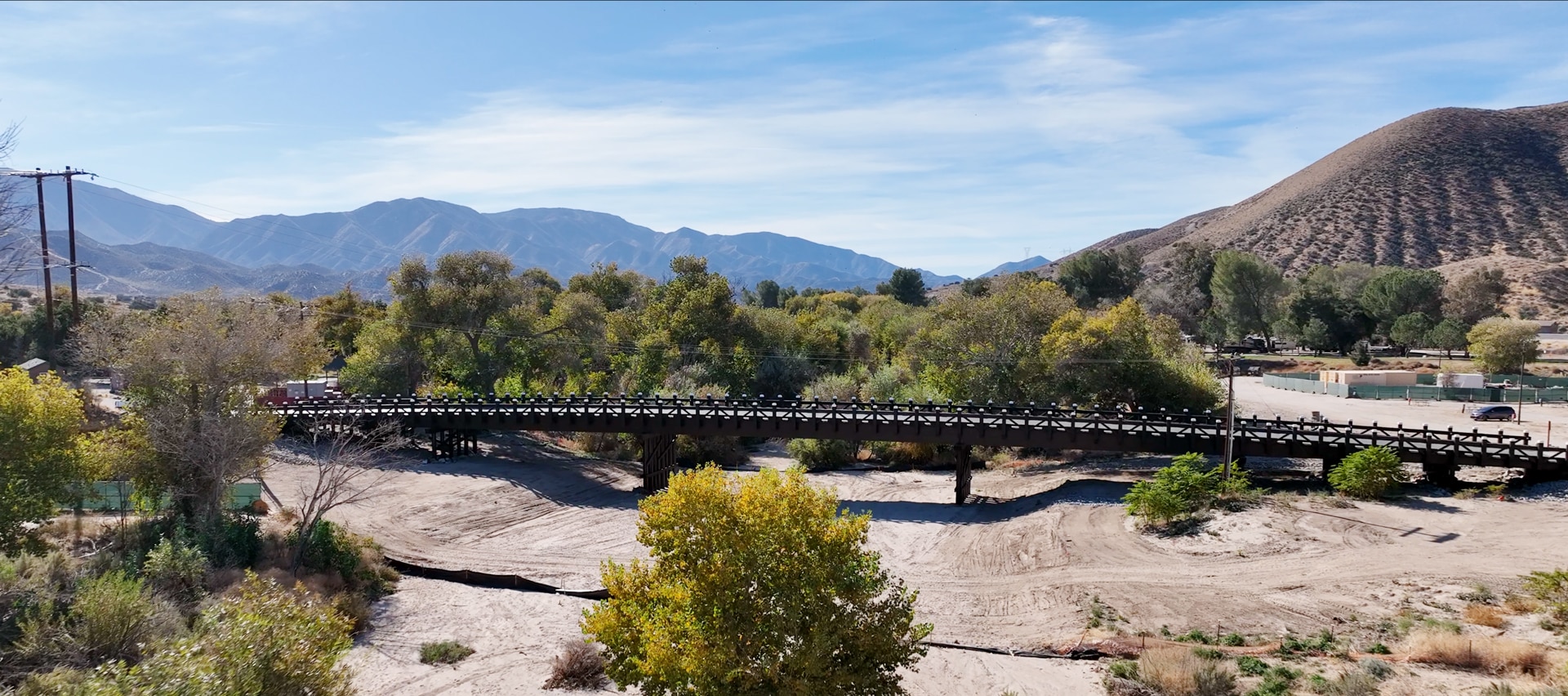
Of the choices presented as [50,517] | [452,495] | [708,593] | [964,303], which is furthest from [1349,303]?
[50,517]

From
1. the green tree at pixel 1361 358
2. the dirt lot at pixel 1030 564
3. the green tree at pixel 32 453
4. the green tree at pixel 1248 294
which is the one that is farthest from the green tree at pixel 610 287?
the green tree at pixel 1361 358

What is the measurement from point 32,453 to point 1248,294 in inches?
3910

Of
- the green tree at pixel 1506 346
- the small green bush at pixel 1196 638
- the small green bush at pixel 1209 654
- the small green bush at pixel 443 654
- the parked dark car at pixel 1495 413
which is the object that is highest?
the green tree at pixel 1506 346

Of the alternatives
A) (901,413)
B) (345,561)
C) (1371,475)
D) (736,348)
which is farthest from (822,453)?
(345,561)

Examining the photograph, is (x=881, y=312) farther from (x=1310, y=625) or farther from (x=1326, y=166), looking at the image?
(x=1326, y=166)

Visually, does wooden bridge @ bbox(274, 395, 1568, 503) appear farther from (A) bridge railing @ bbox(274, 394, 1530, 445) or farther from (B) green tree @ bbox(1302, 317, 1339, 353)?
(B) green tree @ bbox(1302, 317, 1339, 353)

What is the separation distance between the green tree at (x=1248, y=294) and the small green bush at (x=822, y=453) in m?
61.8

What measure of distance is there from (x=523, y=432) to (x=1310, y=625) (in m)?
43.8

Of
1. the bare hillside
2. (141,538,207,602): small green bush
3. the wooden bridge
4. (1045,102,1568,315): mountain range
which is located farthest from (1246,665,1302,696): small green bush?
the bare hillside

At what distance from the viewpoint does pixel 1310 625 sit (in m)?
21.0

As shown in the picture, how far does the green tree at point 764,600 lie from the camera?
13.9 meters

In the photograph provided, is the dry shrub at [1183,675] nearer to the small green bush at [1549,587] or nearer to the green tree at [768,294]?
the small green bush at [1549,587]

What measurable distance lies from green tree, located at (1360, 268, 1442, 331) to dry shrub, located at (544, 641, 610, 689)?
3489 inches

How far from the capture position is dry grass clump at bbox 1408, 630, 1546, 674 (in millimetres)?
16812
